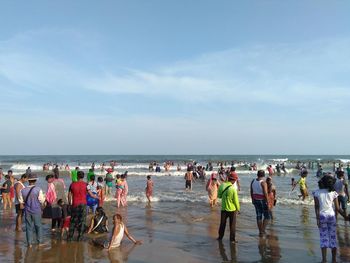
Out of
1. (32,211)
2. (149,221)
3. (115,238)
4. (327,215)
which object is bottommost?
(149,221)

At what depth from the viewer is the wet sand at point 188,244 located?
26.9ft

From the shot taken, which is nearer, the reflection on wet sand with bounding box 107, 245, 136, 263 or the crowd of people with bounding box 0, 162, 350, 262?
the crowd of people with bounding box 0, 162, 350, 262

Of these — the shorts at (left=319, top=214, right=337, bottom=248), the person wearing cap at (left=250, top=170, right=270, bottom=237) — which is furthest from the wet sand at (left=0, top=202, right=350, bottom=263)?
the shorts at (left=319, top=214, right=337, bottom=248)

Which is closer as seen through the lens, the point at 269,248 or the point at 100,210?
the point at 269,248

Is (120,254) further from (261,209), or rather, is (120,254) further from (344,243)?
(344,243)

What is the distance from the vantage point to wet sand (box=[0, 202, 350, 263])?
26.9 ft

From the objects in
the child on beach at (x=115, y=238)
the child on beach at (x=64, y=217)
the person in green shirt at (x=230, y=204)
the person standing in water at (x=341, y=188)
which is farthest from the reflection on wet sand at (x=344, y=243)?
the child on beach at (x=64, y=217)

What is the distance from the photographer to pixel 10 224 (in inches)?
487

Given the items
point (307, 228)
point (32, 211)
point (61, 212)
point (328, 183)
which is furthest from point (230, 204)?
point (32, 211)

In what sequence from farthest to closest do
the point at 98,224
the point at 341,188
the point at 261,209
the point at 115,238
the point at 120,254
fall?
the point at 341,188 < the point at 98,224 < the point at 261,209 < the point at 115,238 < the point at 120,254

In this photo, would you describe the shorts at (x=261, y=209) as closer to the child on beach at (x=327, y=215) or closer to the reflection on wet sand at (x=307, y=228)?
the reflection on wet sand at (x=307, y=228)

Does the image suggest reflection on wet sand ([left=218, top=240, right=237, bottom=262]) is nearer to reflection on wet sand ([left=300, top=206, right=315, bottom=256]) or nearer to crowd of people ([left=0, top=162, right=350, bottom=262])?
crowd of people ([left=0, top=162, right=350, bottom=262])

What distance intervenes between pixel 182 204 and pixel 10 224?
7986mm

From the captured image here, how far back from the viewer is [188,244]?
31.2ft
